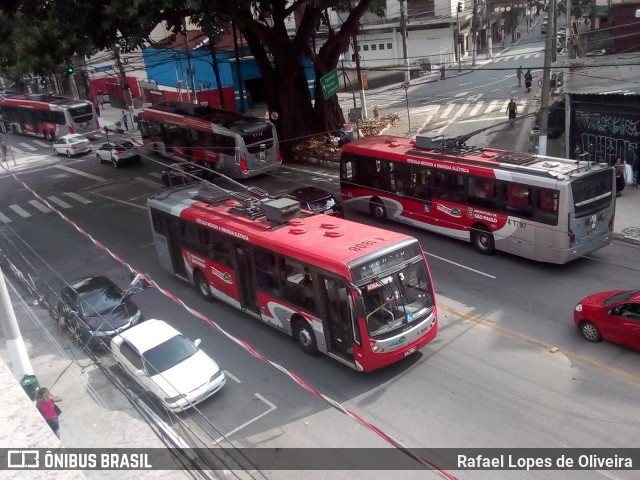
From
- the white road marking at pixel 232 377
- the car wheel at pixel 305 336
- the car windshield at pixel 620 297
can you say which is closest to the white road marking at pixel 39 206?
the white road marking at pixel 232 377

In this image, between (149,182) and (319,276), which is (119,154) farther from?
(319,276)

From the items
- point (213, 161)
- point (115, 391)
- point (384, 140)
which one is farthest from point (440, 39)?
point (115, 391)

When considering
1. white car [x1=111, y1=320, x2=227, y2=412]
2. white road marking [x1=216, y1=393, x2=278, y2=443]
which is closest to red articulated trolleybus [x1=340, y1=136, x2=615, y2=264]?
white road marking [x1=216, y1=393, x2=278, y2=443]

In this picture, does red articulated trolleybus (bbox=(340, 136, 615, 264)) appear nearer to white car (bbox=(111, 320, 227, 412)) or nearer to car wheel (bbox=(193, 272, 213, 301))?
car wheel (bbox=(193, 272, 213, 301))

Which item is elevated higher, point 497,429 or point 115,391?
point 115,391

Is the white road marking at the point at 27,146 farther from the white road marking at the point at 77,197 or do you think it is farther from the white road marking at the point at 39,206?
the white road marking at the point at 39,206

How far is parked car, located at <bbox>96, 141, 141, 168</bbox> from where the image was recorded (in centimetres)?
3484

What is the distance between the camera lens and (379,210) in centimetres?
2184

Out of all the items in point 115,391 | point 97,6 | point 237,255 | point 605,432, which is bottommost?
point 605,432

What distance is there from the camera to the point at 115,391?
11.7 m

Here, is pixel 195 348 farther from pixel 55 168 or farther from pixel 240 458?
pixel 55 168

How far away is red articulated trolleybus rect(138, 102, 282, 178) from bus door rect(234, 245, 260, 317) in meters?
13.4

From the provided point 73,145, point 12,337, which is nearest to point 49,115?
point 73,145

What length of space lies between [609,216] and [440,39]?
53.0 meters
